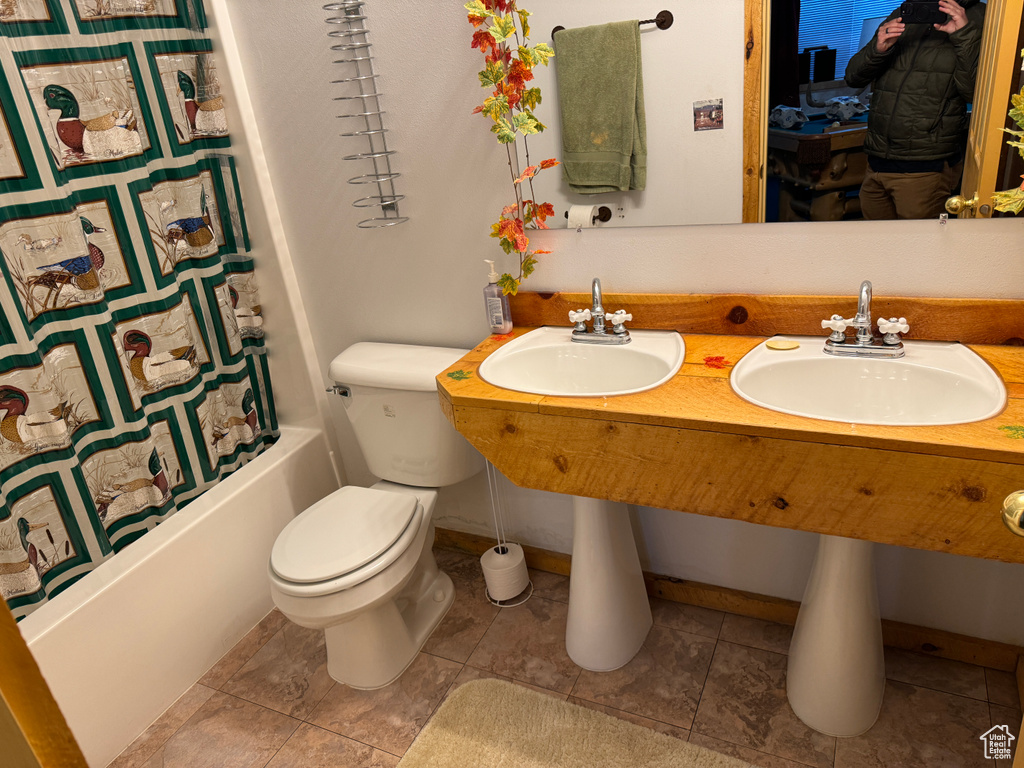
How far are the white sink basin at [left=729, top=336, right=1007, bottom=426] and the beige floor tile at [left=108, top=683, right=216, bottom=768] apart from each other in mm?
1670

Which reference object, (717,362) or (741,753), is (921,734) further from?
(717,362)

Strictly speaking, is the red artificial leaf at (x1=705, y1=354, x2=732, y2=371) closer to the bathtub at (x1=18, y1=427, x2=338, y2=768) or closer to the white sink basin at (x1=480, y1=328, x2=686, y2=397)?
the white sink basin at (x1=480, y1=328, x2=686, y2=397)

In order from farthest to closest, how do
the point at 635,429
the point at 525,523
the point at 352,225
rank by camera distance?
Result: 1. the point at 525,523
2. the point at 352,225
3. the point at 635,429

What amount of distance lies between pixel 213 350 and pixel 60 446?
1.71ft

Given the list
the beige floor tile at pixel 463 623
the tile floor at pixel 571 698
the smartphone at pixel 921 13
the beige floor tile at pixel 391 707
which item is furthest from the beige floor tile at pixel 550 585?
the smartphone at pixel 921 13

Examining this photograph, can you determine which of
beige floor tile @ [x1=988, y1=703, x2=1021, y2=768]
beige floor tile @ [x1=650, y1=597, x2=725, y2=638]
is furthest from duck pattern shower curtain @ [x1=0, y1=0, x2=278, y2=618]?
beige floor tile @ [x1=988, y1=703, x2=1021, y2=768]

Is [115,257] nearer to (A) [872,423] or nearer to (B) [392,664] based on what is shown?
(B) [392,664]

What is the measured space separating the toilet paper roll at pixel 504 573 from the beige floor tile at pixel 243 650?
660mm

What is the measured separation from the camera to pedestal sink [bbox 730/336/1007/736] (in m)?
1.41

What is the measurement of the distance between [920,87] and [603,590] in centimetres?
132

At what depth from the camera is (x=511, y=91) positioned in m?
1.67

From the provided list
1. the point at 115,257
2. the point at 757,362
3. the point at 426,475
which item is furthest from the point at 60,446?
the point at 757,362

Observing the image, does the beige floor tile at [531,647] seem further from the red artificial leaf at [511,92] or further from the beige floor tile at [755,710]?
the red artificial leaf at [511,92]

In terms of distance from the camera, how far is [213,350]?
2.13 meters
